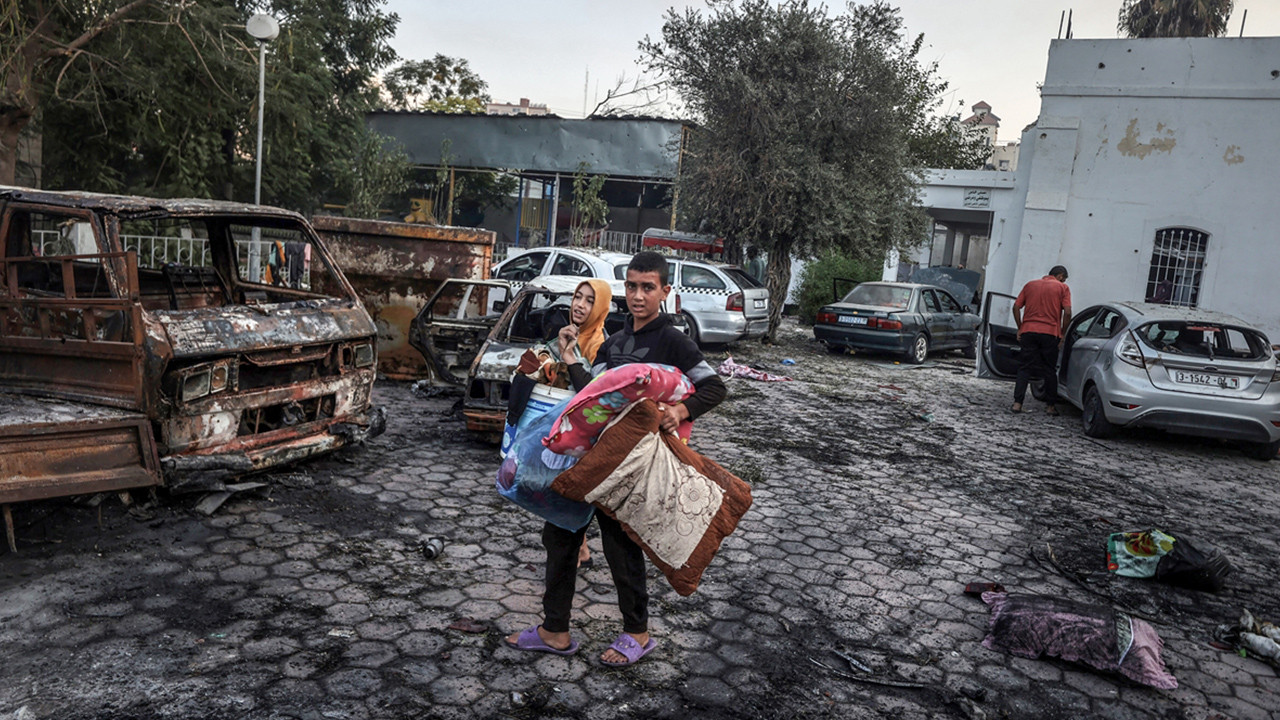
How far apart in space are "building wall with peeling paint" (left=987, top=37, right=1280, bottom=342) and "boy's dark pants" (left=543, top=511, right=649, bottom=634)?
1521cm

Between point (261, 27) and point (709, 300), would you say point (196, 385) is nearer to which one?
point (261, 27)

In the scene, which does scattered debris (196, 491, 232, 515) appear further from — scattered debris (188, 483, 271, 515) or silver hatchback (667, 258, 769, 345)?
silver hatchback (667, 258, 769, 345)

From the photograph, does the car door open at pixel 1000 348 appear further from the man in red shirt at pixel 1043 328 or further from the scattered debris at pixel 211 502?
the scattered debris at pixel 211 502

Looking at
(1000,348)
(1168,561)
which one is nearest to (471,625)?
(1168,561)

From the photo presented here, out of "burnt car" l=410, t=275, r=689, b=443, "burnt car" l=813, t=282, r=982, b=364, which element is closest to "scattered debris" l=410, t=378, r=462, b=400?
"burnt car" l=410, t=275, r=689, b=443

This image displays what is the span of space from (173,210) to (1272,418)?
1033cm

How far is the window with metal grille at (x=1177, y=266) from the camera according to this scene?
15539 mm

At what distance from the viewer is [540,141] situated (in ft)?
86.7

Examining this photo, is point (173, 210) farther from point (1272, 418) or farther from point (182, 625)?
point (1272, 418)

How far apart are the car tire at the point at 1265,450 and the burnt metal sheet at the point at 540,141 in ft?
54.6

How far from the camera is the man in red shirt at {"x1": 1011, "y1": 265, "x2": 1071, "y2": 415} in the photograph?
10.9 m

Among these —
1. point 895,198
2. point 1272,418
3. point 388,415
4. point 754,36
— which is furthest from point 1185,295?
point 388,415

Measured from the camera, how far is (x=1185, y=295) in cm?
1570

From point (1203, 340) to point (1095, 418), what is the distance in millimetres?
1393
